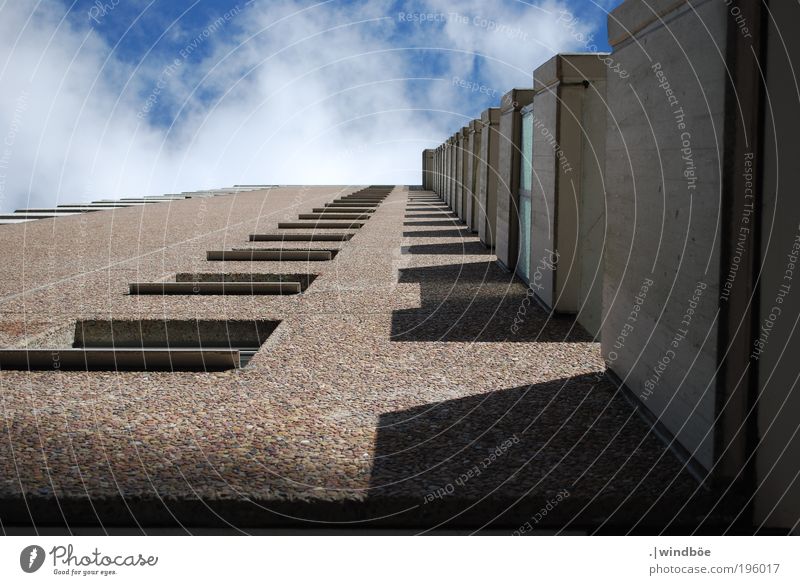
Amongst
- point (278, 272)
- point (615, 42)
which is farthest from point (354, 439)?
point (278, 272)

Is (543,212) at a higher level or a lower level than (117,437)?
higher

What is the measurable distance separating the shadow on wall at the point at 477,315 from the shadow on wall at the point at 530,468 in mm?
2344

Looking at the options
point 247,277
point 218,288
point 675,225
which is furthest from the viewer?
point 247,277

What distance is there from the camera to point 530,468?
4.90 m

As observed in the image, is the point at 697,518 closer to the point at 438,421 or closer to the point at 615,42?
the point at 438,421

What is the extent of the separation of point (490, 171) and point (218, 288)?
7.32 meters

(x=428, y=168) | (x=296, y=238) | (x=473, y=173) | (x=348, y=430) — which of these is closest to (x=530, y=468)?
(x=348, y=430)

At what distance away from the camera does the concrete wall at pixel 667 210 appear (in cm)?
479

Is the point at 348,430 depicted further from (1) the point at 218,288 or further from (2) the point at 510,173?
(2) the point at 510,173

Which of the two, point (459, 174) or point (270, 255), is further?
point (459, 174)

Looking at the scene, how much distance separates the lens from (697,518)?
173 inches

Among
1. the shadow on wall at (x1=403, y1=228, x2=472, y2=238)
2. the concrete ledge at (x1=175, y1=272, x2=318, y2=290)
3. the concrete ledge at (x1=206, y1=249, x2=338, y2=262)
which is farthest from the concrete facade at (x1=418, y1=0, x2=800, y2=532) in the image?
the shadow on wall at (x1=403, y1=228, x2=472, y2=238)
